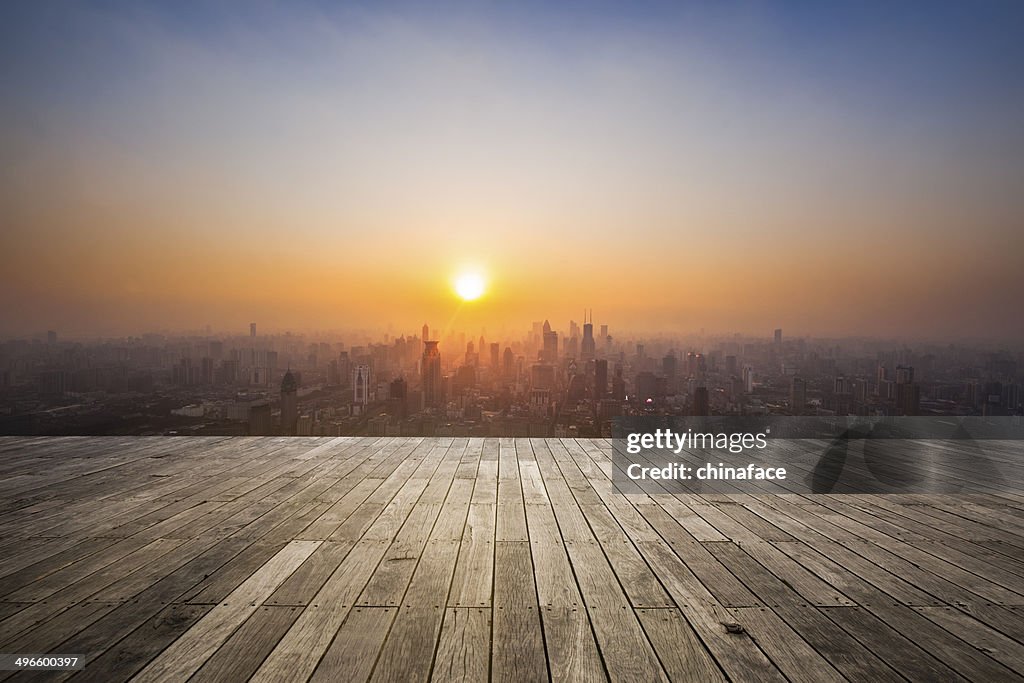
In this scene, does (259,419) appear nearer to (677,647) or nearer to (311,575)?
(311,575)

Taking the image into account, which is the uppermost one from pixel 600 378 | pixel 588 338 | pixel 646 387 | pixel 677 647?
pixel 588 338

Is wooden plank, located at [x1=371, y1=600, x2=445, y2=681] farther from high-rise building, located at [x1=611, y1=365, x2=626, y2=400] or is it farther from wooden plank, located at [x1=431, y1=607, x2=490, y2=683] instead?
high-rise building, located at [x1=611, y1=365, x2=626, y2=400]

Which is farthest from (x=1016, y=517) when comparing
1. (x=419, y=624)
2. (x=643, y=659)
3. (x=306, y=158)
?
(x=306, y=158)

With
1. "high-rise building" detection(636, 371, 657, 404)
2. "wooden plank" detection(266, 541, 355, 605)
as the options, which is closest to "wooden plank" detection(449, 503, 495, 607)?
"wooden plank" detection(266, 541, 355, 605)

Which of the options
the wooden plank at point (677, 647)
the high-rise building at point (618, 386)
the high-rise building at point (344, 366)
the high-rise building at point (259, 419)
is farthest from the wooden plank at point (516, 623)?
the high-rise building at point (344, 366)

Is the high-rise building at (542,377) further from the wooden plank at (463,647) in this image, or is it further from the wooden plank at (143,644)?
the wooden plank at (143,644)

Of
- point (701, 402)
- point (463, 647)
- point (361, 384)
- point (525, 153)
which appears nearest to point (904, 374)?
point (701, 402)
